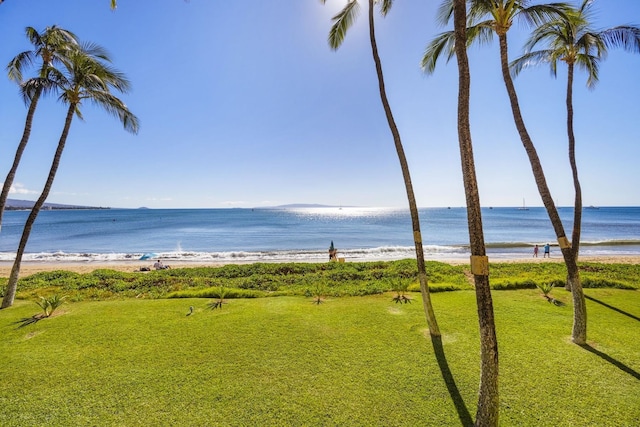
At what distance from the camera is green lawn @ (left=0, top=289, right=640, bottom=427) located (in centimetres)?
411

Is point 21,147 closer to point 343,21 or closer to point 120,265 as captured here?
point 343,21

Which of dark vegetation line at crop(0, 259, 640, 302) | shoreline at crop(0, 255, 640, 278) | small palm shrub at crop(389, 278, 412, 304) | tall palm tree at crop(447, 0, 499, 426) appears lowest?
shoreline at crop(0, 255, 640, 278)

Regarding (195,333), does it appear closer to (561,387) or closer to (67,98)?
(561,387)

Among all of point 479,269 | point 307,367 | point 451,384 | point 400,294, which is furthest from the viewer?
point 400,294

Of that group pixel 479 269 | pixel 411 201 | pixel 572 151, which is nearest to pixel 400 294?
pixel 411 201

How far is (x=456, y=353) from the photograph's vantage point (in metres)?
5.69

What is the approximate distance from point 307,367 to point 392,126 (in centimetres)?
576

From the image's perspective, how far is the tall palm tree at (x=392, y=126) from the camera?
6.46 metres

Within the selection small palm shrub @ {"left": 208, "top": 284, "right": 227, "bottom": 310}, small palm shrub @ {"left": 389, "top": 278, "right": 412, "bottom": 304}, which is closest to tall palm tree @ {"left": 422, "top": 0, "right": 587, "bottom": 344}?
small palm shrub @ {"left": 389, "top": 278, "right": 412, "bottom": 304}

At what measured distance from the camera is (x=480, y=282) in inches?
145

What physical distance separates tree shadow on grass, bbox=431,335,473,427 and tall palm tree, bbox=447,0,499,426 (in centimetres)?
37

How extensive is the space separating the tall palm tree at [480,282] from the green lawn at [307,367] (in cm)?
62

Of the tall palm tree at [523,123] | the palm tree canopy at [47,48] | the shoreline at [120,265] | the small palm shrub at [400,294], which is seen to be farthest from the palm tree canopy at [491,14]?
the shoreline at [120,265]

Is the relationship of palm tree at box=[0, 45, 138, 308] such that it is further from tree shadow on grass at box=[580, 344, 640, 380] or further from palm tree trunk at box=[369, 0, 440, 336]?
tree shadow on grass at box=[580, 344, 640, 380]
